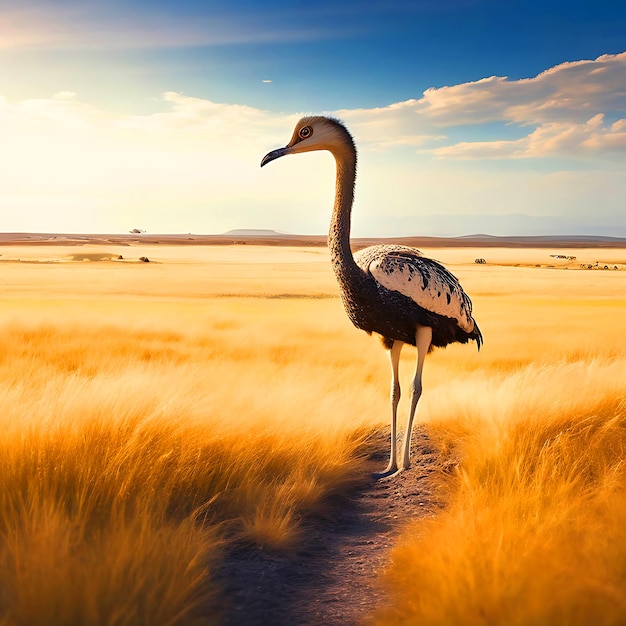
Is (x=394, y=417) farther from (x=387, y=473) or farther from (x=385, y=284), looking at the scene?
(x=385, y=284)

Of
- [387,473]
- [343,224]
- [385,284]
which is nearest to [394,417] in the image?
[387,473]

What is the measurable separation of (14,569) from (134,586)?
2.17ft

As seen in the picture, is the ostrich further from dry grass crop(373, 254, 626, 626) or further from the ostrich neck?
dry grass crop(373, 254, 626, 626)

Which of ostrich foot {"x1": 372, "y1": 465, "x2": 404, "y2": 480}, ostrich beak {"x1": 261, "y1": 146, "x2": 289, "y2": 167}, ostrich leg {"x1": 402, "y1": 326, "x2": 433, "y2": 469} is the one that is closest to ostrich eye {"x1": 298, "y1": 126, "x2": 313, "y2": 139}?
ostrich beak {"x1": 261, "y1": 146, "x2": 289, "y2": 167}

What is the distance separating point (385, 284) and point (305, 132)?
157cm

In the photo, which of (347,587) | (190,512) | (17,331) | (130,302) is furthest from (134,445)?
(130,302)

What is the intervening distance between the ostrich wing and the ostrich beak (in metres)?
1.16

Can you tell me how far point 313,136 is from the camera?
20.2 feet

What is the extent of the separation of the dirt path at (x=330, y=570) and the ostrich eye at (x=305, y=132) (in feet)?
10.6

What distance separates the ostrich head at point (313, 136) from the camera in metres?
6.13

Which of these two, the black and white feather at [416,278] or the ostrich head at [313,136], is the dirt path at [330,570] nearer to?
the black and white feather at [416,278]

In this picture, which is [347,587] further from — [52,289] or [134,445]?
[52,289]

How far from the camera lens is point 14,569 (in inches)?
142

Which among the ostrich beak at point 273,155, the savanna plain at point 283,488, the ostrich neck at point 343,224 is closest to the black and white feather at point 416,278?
the ostrich neck at point 343,224
